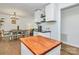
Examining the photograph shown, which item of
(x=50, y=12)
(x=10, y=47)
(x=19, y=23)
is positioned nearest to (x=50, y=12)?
(x=50, y=12)

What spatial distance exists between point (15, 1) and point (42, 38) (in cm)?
65

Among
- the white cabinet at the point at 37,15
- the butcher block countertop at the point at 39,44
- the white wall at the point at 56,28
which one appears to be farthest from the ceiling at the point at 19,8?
the butcher block countertop at the point at 39,44

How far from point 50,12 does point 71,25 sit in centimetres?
35

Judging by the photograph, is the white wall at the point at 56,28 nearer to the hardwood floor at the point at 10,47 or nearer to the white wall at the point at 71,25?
the white wall at the point at 71,25

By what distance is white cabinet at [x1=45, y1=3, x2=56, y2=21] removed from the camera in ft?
4.66

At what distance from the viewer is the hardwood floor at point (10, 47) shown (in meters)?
1.37

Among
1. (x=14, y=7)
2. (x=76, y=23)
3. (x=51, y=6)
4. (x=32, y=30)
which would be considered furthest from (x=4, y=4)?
(x=76, y=23)

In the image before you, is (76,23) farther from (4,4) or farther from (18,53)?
(4,4)

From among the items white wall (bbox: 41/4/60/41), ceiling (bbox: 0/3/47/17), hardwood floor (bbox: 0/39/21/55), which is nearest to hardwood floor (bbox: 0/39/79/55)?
hardwood floor (bbox: 0/39/21/55)

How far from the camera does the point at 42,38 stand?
1.52 m

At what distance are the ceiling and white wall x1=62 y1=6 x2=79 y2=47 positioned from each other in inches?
14.4

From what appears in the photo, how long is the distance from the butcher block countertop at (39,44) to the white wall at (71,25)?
0.57 feet
